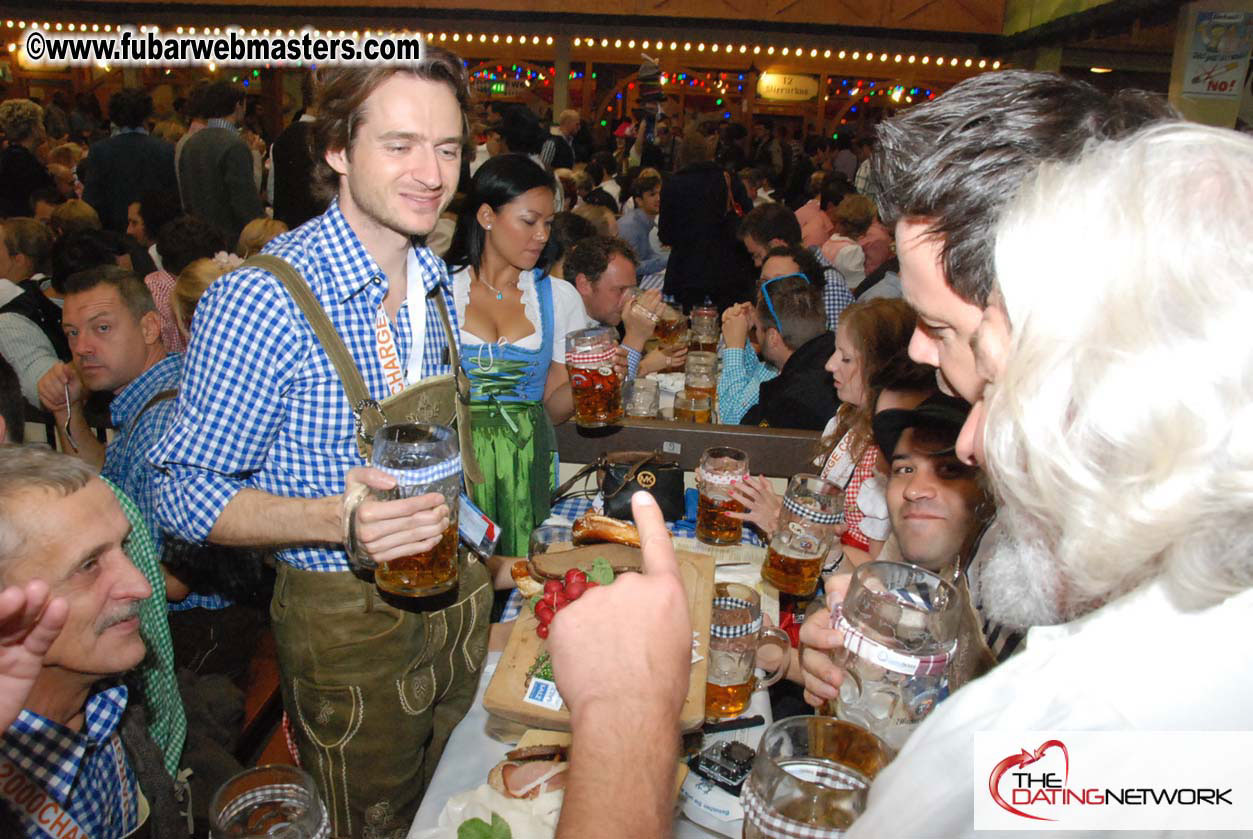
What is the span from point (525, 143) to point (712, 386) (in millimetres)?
2633

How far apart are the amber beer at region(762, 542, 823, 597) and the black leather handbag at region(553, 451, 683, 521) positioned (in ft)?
1.49

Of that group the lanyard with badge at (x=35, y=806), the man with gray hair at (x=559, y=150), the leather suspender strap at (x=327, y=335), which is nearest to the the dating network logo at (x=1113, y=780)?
the leather suspender strap at (x=327, y=335)

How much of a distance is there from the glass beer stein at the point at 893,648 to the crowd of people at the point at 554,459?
9 cm

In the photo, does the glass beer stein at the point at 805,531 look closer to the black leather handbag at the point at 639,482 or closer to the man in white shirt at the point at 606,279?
the black leather handbag at the point at 639,482

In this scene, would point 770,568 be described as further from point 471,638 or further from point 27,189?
point 27,189

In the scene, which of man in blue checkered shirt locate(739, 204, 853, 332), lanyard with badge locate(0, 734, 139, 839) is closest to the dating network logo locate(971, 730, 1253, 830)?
lanyard with badge locate(0, 734, 139, 839)

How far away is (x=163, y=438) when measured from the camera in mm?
1493

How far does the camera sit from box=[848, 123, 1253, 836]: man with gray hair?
676 millimetres

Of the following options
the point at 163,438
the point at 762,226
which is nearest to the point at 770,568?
the point at 163,438

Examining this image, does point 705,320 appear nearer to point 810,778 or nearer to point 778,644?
point 778,644

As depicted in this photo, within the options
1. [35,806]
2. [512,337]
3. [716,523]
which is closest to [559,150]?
[512,337]

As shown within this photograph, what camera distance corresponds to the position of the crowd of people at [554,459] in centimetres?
71

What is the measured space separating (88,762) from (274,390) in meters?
0.67

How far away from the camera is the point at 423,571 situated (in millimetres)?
1498
